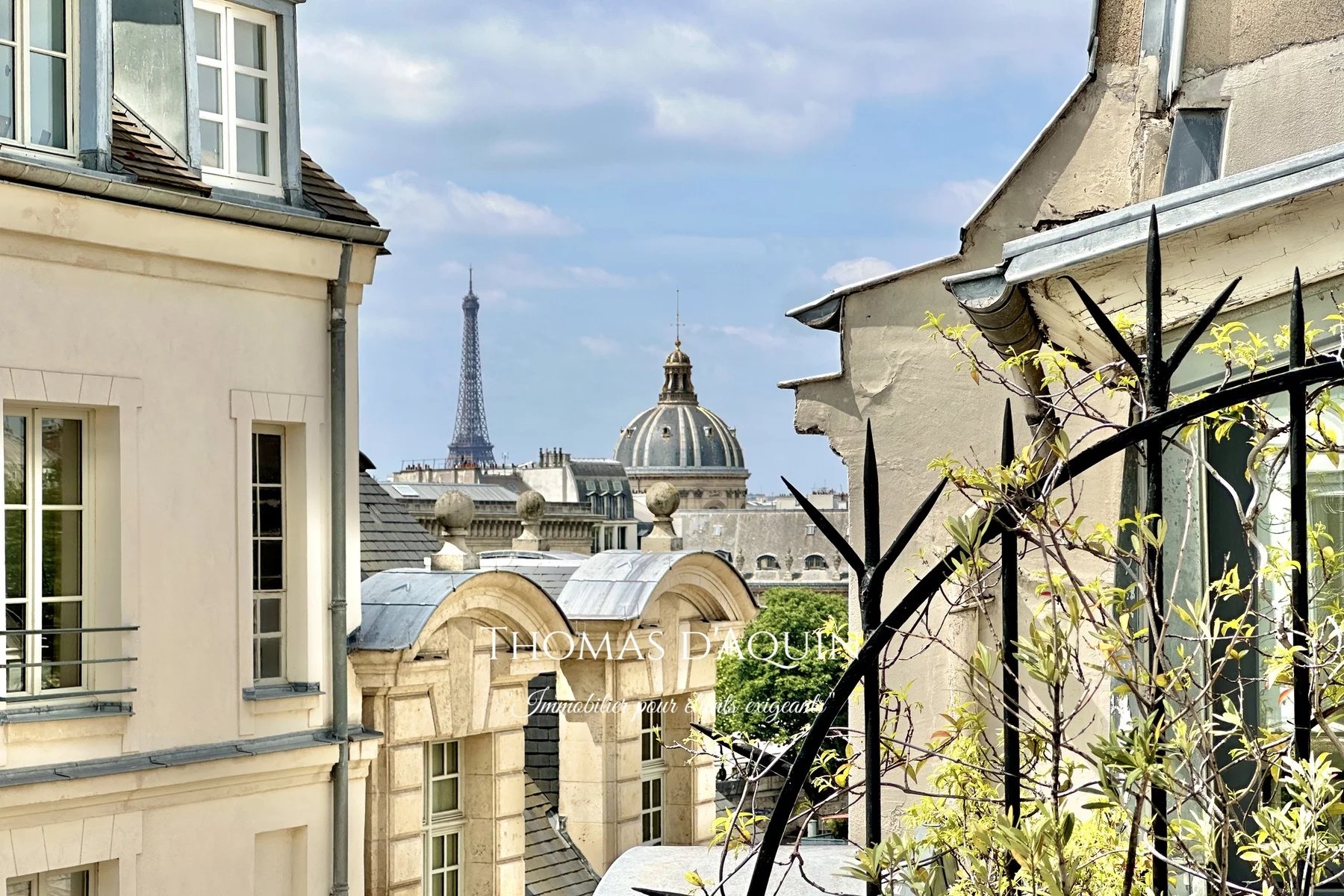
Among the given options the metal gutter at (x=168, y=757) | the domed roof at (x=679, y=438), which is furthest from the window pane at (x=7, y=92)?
the domed roof at (x=679, y=438)

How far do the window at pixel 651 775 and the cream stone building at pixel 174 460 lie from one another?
3650mm

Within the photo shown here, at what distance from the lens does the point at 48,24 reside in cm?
1059

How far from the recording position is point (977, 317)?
4.75 m

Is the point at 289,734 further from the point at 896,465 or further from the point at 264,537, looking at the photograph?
the point at 896,465

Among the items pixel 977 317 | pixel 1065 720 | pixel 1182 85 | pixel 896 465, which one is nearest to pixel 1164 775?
pixel 1065 720

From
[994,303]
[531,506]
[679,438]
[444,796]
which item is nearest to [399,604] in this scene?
[444,796]

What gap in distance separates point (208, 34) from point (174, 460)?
311cm

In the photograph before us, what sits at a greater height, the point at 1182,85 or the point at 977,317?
the point at 1182,85

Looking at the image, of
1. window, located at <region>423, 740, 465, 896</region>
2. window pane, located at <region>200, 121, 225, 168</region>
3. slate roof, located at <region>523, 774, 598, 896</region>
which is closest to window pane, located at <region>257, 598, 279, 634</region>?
window, located at <region>423, 740, 465, 896</region>

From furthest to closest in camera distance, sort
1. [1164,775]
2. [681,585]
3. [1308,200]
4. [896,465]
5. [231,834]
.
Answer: [681,585], [231,834], [896,465], [1308,200], [1164,775]

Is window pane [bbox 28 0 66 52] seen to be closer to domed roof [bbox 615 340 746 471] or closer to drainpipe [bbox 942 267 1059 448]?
drainpipe [bbox 942 267 1059 448]

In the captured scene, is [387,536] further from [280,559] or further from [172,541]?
[172,541]

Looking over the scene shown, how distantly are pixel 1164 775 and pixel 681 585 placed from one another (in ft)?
39.9

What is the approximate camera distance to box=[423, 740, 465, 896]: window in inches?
508
